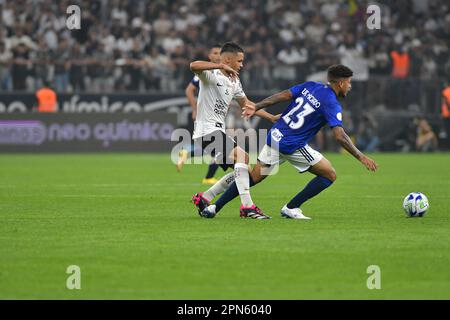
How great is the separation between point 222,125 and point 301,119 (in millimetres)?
1200

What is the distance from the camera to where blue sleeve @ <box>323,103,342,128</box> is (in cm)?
1175

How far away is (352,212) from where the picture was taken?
13.1 m

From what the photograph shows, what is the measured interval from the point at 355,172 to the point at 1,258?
47.3 ft

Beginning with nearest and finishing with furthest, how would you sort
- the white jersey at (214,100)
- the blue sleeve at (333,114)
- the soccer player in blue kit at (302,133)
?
the blue sleeve at (333,114)
the soccer player in blue kit at (302,133)
the white jersey at (214,100)

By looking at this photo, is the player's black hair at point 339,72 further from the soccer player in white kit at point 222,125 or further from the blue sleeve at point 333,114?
the soccer player in white kit at point 222,125

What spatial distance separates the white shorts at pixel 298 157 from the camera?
12.0 m

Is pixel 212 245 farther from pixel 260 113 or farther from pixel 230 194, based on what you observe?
pixel 260 113

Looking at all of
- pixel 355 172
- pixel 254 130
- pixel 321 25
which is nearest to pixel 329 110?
pixel 355 172

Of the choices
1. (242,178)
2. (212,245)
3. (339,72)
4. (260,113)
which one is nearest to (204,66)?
(260,113)

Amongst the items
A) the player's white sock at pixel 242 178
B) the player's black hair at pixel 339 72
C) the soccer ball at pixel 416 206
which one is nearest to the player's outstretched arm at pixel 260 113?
the player's white sock at pixel 242 178

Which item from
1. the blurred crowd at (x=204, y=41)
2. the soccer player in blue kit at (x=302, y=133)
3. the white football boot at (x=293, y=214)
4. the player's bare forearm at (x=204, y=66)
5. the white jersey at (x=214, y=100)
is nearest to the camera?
the player's bare forearm at (x=204, y=66)

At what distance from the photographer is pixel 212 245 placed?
31.5ft

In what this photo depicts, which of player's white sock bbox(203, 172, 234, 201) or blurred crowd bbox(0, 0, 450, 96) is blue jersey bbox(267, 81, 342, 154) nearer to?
player's white sock bbox(203, 172, 234, 201)

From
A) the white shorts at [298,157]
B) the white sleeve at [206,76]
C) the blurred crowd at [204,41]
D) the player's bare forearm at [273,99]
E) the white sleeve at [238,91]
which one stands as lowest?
the white shorts at [298,157]
